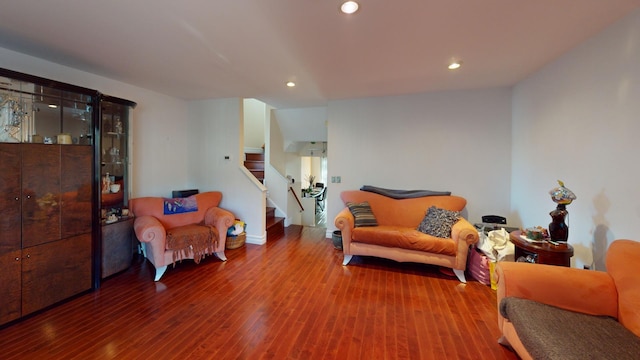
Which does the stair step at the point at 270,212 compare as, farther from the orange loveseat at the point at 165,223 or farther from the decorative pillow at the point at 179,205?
the decorative pillow at the point at 179,205

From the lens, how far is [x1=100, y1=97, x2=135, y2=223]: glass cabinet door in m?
2.89

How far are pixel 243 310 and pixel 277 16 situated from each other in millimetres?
2509

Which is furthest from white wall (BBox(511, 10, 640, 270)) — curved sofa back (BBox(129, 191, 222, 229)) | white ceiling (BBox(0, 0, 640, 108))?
curved sofa back (BBox(129, 191, 222, 229))

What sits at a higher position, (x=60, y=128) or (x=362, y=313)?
(x=60, y=128)

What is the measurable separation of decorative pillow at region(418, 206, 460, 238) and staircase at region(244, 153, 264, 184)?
→ 12.2ft

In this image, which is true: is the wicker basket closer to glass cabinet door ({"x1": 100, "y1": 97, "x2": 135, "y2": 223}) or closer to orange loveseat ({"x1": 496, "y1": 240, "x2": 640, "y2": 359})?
glass cabinet door ({"x1": 100, "y1": 97, "x2": 135, "y2": 223})

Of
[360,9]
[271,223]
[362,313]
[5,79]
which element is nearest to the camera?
[360,9]

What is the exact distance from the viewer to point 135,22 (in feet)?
6.23

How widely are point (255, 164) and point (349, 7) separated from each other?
4.73 metres

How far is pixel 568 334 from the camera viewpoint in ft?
4.29

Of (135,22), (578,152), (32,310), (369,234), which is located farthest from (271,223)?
(578,152)

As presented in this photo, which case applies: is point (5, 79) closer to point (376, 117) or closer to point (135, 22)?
point (135, 22)

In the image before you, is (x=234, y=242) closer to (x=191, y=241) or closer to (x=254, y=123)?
(x=191, y=241)

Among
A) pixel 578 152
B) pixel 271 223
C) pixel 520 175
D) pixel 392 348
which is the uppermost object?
pixel 578 152
